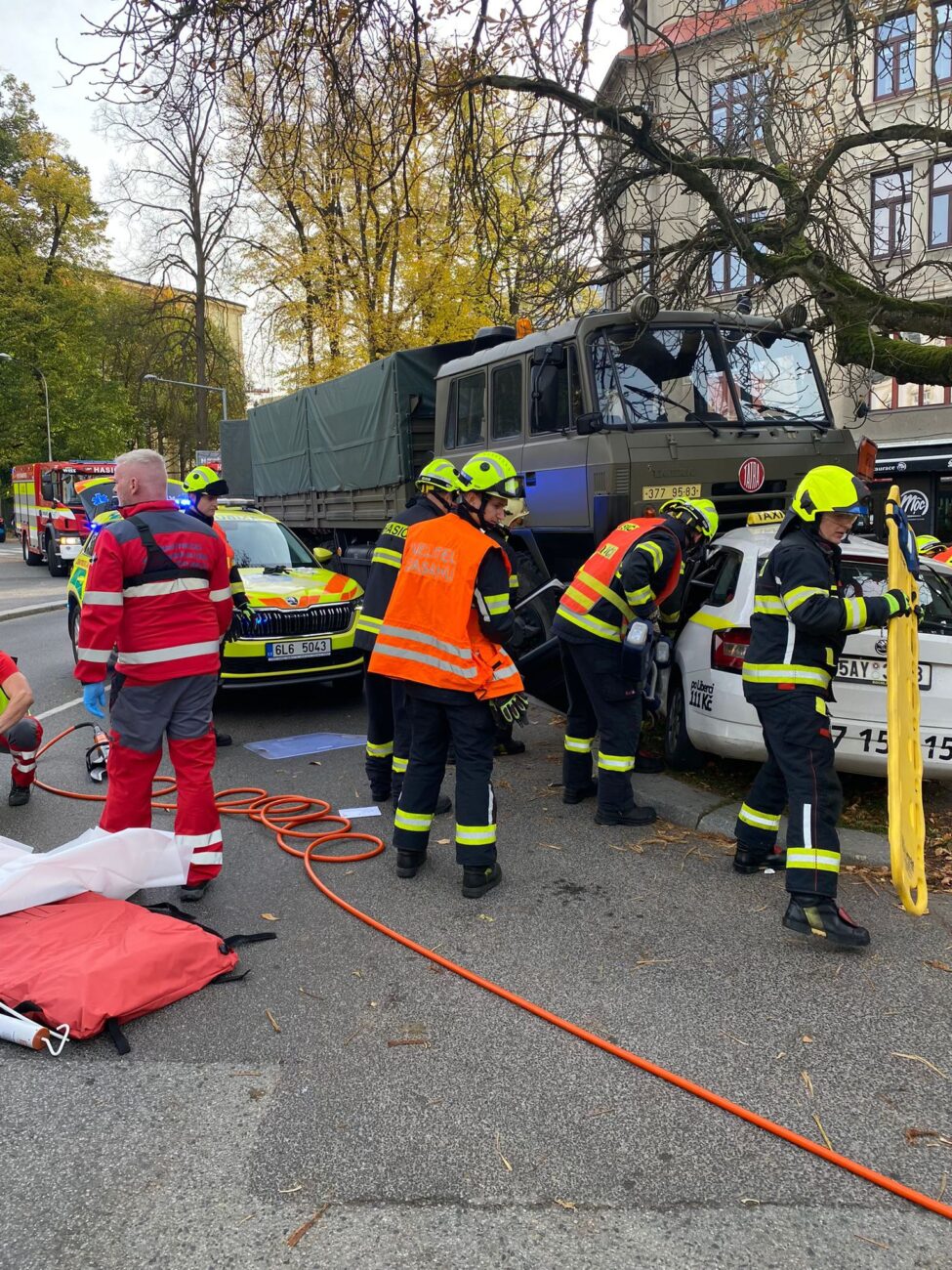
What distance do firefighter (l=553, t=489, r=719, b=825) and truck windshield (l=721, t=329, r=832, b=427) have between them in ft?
7.50

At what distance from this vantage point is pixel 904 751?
13.1 ft

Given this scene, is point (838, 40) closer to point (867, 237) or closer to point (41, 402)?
point (867, 237)

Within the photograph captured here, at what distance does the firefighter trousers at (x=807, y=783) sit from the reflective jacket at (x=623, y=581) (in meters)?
1.14

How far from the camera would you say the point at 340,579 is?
28.4ft

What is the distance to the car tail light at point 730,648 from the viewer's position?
518 centimetres

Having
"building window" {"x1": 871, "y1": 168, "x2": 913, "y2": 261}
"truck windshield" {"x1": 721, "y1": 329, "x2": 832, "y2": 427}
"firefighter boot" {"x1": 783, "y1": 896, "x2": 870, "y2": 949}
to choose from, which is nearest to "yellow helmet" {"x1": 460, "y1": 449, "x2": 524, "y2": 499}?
"firefighter boot" {"x1": 783, "y1": 896, "x2": 870, "y2": 949}

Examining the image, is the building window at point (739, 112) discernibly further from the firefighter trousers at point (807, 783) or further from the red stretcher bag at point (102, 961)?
the red stretcher bag at point (102, 961)

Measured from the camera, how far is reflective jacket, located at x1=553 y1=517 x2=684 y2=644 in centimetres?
504

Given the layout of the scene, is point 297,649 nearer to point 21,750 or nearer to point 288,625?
point 288,625

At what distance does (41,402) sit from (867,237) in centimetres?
4402

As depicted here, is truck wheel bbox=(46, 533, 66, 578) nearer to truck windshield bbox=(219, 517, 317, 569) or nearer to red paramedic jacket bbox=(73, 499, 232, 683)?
truck windshield bbox=(219, 517, 317, 569)

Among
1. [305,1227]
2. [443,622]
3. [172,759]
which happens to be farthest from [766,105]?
[305,1227]

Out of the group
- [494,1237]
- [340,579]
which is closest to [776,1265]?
[494,1237]

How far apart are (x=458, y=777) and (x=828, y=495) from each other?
2.02m
